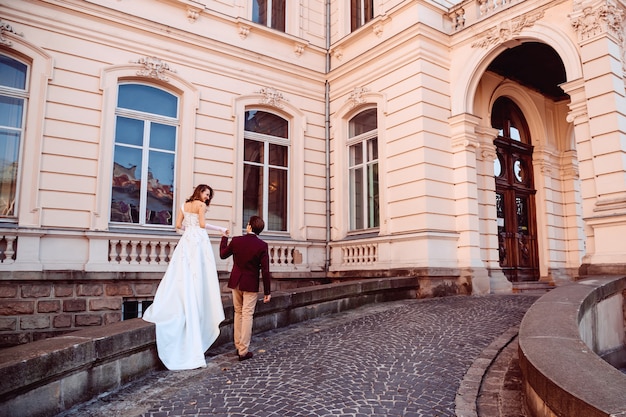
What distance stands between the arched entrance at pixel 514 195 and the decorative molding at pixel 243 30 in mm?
6776

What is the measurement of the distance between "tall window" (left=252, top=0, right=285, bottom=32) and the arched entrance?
20.5 feet

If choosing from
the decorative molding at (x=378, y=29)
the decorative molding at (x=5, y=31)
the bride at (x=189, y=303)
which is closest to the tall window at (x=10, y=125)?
the decorative molding at (x=5, y=31)

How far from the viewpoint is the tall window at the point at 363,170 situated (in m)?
11.9

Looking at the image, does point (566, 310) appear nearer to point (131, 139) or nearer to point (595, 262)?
point (595, 262)

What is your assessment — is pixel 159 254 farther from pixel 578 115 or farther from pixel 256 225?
pixel 578 115

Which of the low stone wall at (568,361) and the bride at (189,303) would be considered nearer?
the low stone wall at (568,361)

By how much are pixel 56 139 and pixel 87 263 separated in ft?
8.09

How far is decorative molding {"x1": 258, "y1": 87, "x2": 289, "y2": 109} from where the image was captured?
39.3 ft

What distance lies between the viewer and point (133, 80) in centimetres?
1040

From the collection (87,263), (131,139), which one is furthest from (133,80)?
(87,263)

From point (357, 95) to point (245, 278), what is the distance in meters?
7.76

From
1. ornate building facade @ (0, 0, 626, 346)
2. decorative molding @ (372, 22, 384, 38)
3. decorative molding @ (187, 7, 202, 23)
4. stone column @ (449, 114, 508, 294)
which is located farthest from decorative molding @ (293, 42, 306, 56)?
stone column @ (449, 114, 508, 294)

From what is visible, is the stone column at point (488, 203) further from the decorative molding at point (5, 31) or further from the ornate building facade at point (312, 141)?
the decorative molding at point (5, 31)

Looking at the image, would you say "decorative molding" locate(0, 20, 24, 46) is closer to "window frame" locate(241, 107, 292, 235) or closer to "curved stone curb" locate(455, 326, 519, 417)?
"window frame" locate(241, 107, 292, 235)
